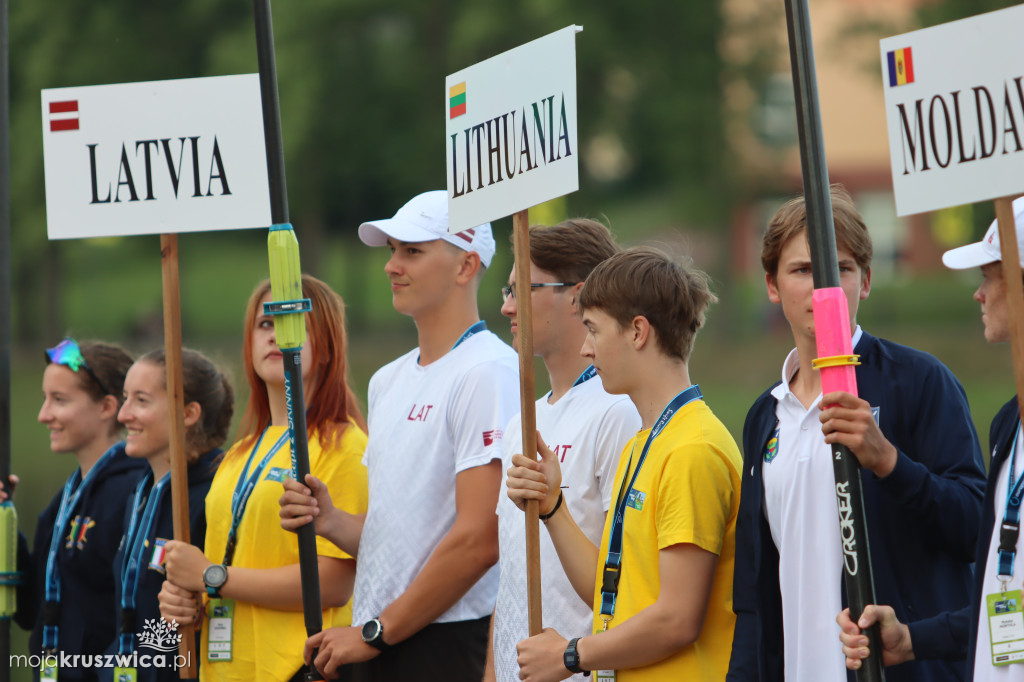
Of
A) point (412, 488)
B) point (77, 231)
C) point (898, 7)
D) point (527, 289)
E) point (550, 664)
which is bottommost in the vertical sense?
point (550, 664)

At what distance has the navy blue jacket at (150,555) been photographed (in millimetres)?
4250

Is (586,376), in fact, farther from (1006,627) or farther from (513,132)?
(1006,627)

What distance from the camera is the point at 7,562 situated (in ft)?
14.5

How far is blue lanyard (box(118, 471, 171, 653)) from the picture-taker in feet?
14.0

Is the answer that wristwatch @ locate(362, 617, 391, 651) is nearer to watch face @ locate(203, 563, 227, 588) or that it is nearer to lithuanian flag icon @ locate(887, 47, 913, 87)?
watch face @ locate(203, 563, 227, 588)

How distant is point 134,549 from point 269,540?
59 centimetres

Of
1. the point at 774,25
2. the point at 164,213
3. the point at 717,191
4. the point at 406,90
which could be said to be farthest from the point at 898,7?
the point at 164,213

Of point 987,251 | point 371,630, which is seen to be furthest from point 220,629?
point 987,251

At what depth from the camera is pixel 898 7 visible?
28.8 m

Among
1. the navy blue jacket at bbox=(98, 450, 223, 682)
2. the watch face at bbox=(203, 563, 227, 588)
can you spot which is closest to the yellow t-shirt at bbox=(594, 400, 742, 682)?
the watch face at bbox=(203, 563, 227, 588)

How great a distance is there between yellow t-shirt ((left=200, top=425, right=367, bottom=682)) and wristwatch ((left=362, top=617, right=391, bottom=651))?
30 centimetres

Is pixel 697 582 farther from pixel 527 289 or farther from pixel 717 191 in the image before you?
pixel 717 191

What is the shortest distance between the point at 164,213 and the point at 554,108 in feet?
4.60
